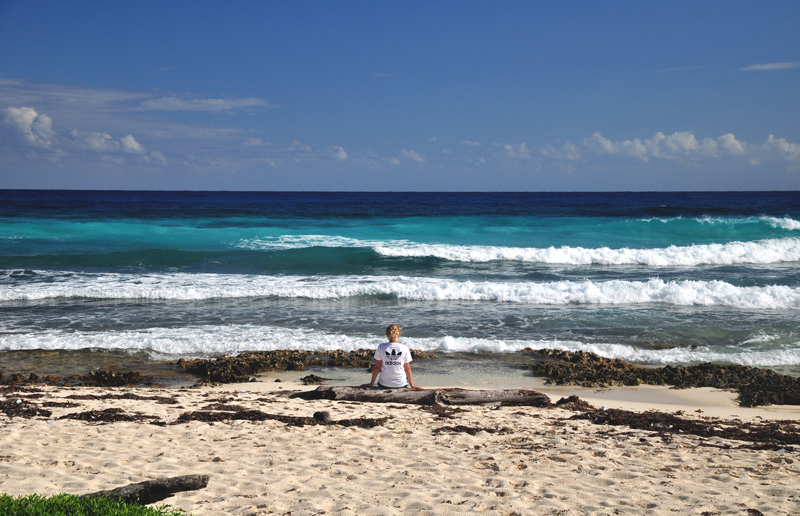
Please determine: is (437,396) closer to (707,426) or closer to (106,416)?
(707,426)

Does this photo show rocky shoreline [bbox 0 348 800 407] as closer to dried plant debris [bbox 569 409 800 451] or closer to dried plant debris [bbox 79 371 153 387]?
dried plant debris [bbox 79 371 153 387]

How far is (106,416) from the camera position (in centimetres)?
642

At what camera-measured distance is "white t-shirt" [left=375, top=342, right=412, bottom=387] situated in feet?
24.5

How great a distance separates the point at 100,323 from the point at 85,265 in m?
10.4

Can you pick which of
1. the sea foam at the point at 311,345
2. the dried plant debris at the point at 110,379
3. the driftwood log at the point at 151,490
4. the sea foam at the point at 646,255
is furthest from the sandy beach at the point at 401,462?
the sea foam at the point at 646,255

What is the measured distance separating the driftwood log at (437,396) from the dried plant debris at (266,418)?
2.66ft

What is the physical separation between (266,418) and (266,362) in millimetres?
3045

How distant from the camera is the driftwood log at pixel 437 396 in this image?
7.29 meters

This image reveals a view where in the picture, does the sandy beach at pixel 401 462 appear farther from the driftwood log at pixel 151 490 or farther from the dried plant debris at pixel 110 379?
the dried plant debris at pixel 110 379

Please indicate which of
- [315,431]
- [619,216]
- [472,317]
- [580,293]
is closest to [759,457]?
[315,431]

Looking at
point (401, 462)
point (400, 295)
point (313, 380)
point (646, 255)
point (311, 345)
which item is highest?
point (646, 255)

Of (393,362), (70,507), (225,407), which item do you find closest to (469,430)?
(393,362)

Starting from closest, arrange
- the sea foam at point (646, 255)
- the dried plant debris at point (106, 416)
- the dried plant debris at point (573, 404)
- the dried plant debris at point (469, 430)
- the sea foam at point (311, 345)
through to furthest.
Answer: the dried plant debris at point (469, 430)
the dried plant debris at point (106, 416)
the dried plant debris at point (573, 404)
the sea foam at point (311, 345)
the sea foam at point (646, 255)

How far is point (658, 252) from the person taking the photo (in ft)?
77.2
